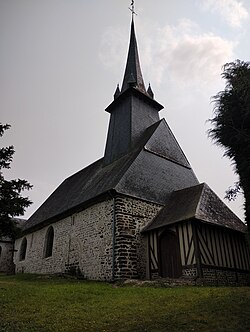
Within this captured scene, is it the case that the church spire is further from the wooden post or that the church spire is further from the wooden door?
the wooden post

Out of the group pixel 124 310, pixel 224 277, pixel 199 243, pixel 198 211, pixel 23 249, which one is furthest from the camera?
pixel 23 249

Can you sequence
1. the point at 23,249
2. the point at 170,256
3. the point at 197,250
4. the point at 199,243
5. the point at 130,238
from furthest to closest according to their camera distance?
the point at 23,249 < the point at 130,238 < the point at 170,256 < the point at 199,243 < the point at 197,250

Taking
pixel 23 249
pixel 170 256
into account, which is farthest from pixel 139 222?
pixel 23 249

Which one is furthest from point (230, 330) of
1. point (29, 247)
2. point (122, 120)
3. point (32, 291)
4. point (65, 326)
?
point (29, 247)

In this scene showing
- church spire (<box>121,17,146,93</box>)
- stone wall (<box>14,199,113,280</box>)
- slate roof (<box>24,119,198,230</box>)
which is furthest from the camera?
church spire (<box>121,17,146,93</box>)

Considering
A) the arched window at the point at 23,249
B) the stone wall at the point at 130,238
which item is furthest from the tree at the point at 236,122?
the arched window at the point at 23,249

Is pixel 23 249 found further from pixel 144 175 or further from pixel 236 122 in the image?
pixel 236 122

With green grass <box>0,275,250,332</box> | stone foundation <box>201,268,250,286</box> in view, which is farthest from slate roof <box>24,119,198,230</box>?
green grass <box>0,275,250,332</box>

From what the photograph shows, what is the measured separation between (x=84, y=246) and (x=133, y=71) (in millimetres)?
11825

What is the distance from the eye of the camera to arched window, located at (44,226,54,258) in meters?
15.3

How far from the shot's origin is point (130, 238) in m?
11.1

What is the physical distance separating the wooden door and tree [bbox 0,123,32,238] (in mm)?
5069

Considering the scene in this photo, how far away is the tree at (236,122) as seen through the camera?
675 cm

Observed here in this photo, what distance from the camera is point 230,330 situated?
4.45m
